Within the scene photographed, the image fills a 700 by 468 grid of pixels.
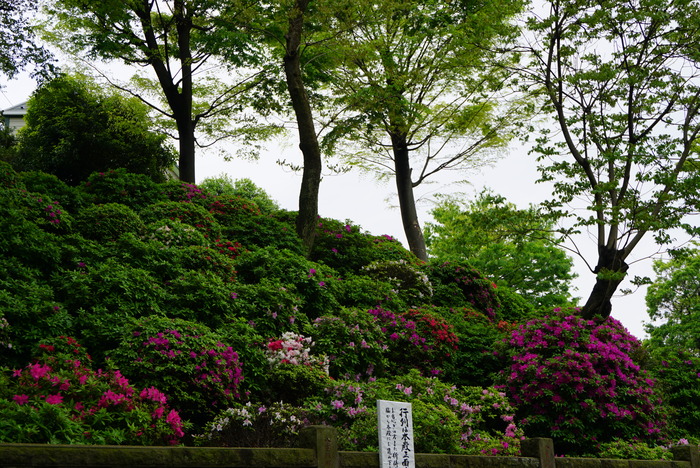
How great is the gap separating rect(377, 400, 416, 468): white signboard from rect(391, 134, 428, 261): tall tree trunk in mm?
15365

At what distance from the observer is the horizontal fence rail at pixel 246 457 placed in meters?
3.49

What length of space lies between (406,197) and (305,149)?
6.65m

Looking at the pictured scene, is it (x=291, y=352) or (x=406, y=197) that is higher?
A: (x=406, y=197)

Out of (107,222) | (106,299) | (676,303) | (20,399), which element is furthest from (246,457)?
(676,303)

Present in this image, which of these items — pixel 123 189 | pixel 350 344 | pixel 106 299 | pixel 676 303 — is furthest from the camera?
pixel 676 303

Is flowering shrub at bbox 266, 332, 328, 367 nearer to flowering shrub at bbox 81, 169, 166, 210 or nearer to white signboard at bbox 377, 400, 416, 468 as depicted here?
white signboard at bbox 377, 400, 416, 468

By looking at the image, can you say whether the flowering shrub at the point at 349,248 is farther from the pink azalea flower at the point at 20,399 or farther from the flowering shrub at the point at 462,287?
the pink azalea flower at the point at 20,399

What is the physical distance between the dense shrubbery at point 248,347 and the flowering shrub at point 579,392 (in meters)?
0.03

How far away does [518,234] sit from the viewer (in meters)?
14.8

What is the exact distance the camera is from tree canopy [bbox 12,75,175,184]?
64.8 ft

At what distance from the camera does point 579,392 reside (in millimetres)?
10312

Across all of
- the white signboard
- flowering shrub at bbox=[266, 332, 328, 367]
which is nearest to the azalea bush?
flowering shrub at bbox=[266, 332, 328, 367]

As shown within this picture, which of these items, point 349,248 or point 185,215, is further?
point 349,248

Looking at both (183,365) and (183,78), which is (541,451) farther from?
(183,78)
